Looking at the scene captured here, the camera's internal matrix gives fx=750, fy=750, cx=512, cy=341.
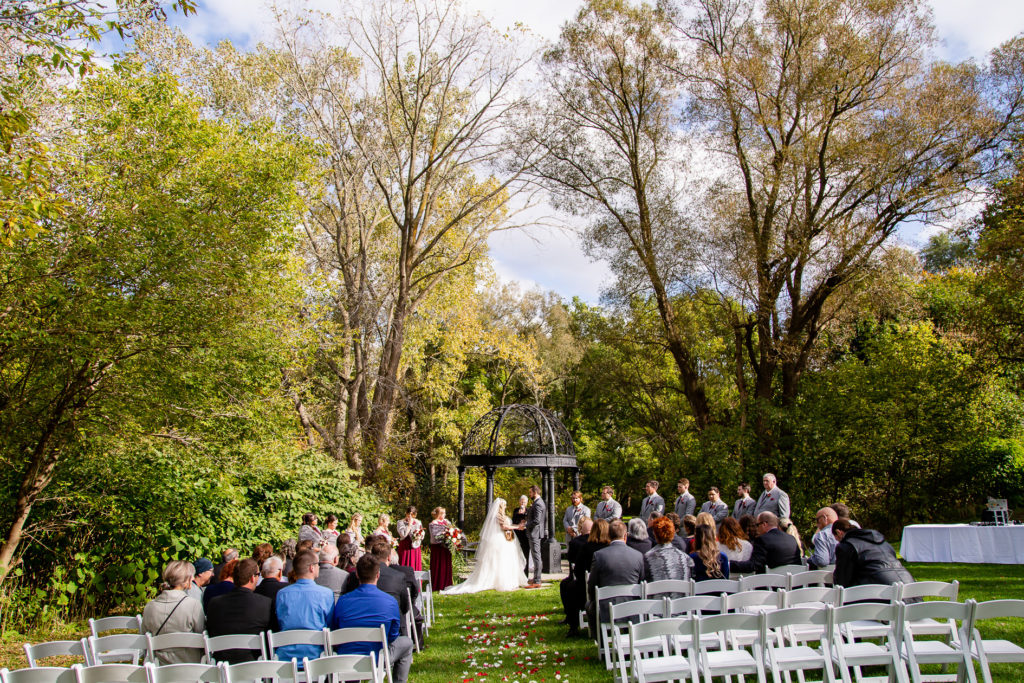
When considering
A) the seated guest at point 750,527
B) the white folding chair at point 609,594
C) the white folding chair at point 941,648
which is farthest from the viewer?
the seated guest at point 750,527

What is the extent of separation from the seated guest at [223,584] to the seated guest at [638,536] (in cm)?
357

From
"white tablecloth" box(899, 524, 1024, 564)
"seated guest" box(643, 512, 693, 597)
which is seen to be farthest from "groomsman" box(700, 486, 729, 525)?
"white tablecloth" box(899, 524, 1024, 564)

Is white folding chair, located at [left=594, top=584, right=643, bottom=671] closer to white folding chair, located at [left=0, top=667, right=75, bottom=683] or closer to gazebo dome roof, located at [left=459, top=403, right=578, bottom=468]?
white folding chair, located at [left=0, top=667, right=75, bottom=683]

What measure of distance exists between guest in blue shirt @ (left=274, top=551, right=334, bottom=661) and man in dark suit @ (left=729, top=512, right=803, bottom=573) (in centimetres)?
415

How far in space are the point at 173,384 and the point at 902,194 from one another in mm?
15145

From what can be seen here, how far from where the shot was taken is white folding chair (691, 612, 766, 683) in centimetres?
471

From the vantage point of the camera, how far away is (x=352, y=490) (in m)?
14.6

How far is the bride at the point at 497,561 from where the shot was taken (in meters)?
12.4

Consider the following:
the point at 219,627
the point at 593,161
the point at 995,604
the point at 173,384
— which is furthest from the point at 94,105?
the point at 593,161

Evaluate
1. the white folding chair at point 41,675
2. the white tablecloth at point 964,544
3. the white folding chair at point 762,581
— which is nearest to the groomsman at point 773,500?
the white folding chair at point 762,581

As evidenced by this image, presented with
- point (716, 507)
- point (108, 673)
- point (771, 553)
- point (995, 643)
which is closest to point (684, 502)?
point (716, 507)

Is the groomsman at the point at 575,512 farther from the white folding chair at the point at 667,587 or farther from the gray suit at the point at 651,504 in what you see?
the white folding chair at the point at 667,587

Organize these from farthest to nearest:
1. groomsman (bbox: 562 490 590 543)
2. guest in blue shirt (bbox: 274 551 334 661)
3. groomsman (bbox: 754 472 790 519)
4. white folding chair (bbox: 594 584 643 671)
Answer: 1. groomsman (bbox: 562 490 590 543)
2. groomsman (bbox: 754 472 790 519)
3. white folding chair (bbox: 594 584 643 671)
4. guest in blue shirt (bbox: 274 551 334 661)

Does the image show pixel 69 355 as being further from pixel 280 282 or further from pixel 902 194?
pixel 902 194
